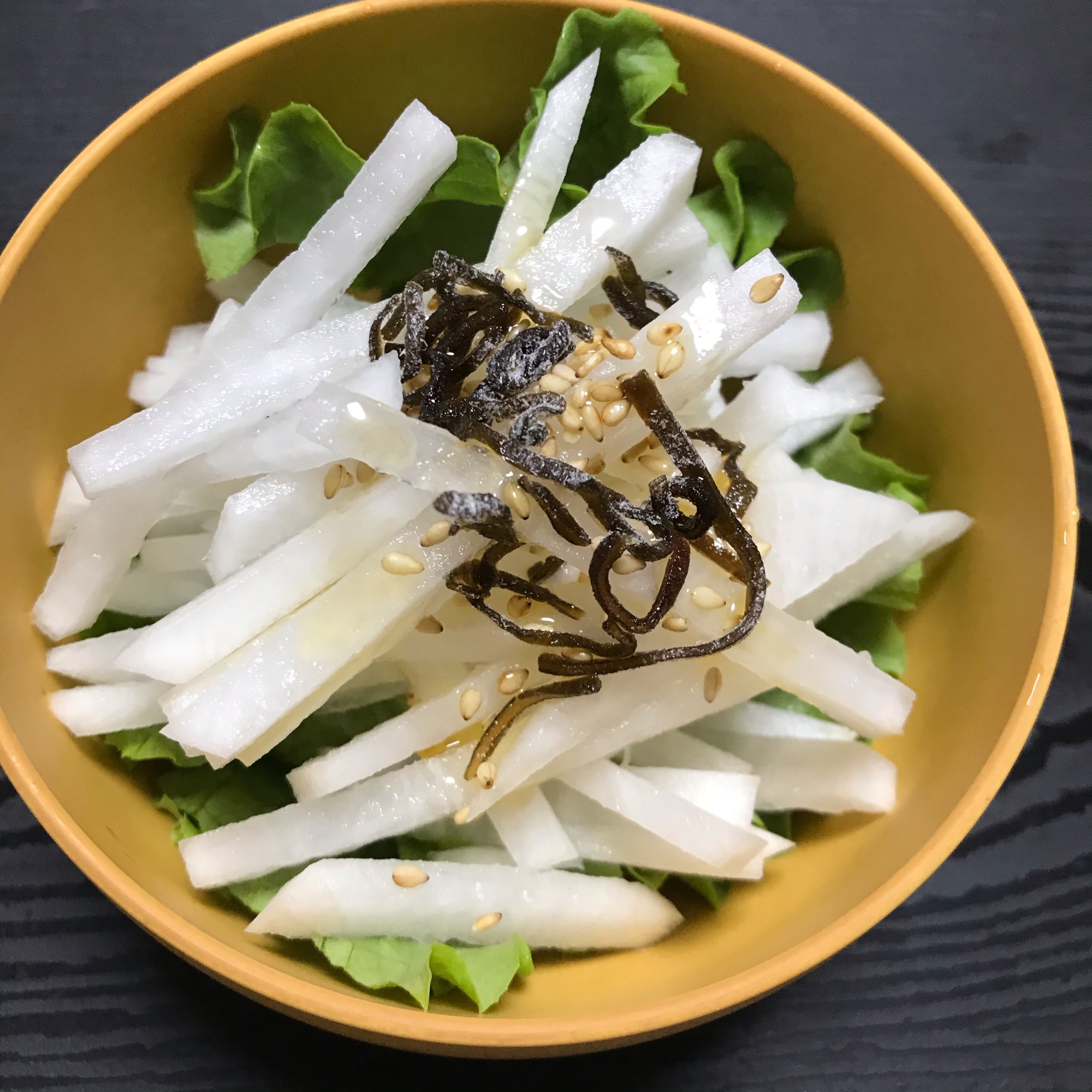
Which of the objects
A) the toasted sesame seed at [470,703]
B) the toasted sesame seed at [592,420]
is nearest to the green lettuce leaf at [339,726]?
the toasted sesame seed at [470,703]

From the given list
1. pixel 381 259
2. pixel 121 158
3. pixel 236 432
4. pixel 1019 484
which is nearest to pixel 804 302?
pixel 1019 484

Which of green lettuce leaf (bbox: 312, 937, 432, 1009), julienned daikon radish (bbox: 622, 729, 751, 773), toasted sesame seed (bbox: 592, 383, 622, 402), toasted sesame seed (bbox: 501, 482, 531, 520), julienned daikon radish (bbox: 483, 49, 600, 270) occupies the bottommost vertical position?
green lettuce leaf (bbox: 312, 937, 432, 1009)

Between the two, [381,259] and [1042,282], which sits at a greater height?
[381,259]

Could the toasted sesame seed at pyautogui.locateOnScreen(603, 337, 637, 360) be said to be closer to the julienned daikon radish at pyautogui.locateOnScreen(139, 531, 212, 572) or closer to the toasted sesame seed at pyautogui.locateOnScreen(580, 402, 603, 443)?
the toasted sesame seed at pyautogui.locateOnScreen(580, 402, 603, 443)

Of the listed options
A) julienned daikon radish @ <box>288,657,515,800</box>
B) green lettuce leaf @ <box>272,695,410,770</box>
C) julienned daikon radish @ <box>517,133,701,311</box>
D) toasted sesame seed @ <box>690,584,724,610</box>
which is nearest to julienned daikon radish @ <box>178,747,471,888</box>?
julienned daikon radish @ <box>288,657,515,800</box>

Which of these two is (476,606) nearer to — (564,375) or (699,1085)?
(564,375)

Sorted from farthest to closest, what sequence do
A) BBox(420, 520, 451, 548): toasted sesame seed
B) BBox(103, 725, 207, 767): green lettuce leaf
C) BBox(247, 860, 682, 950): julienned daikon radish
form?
BBox(103, 725, 207, 767): green lettuce leaf < BBox(247, 860, 682, 950): julienned daikon radish < BBox(420, 520, 451, 548): toasted sesame seed

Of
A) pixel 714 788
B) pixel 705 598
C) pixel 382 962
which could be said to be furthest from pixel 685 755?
pixel 382 962
